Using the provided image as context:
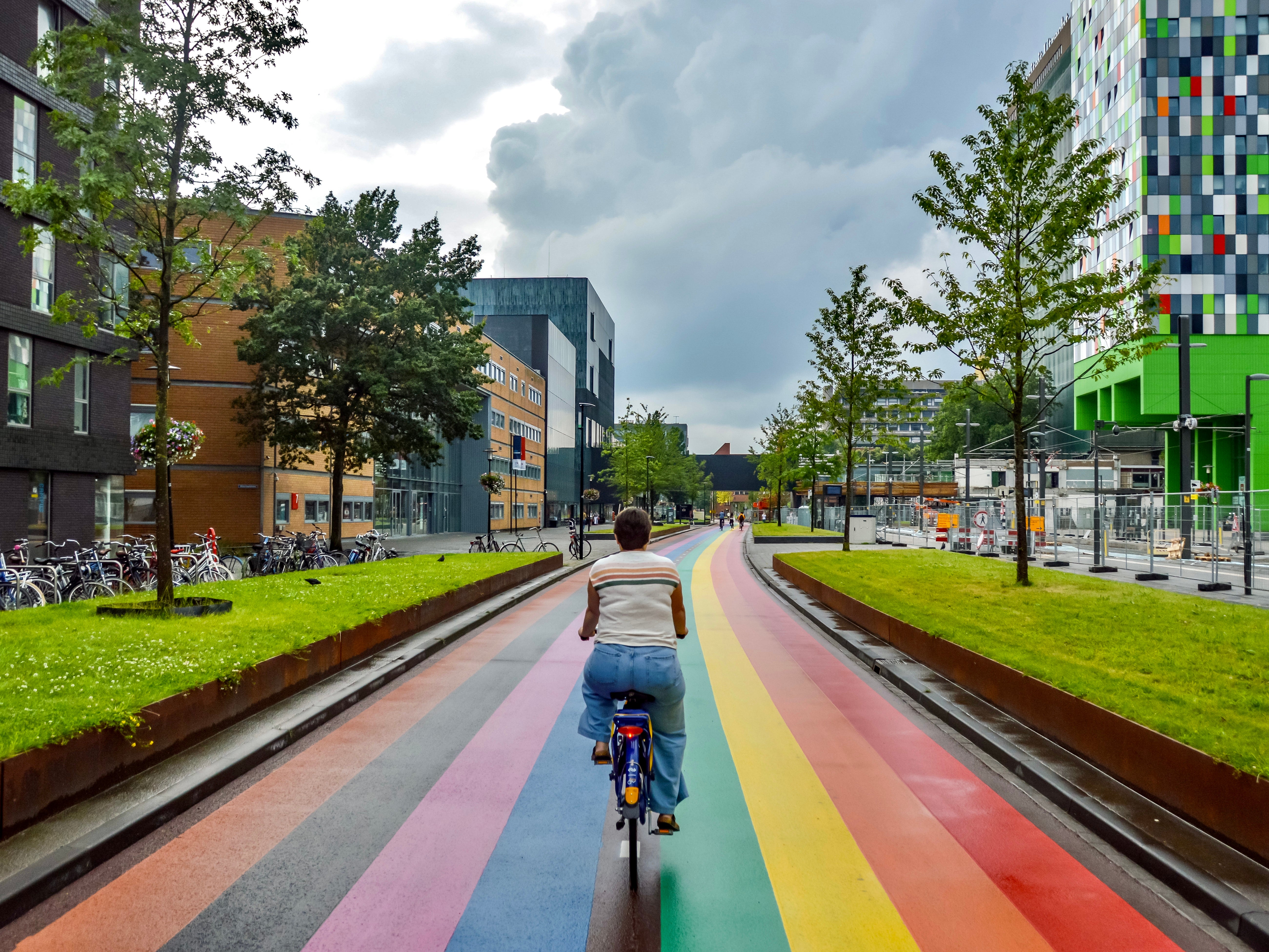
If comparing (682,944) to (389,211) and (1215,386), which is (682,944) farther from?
(1215,386)

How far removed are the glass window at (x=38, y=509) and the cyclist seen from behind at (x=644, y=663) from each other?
21030 millimetres

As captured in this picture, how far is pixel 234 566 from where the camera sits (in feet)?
61.7

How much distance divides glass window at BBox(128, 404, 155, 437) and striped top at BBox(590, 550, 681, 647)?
1294 inches

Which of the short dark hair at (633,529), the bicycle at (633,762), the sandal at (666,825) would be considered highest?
the short dark hair at (633,529)

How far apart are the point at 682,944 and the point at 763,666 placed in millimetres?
6684

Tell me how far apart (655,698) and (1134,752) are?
321 centimetres

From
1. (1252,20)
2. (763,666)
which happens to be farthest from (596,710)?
(1252,20)

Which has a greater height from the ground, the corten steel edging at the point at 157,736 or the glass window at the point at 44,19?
the glass window at the point at 44,19

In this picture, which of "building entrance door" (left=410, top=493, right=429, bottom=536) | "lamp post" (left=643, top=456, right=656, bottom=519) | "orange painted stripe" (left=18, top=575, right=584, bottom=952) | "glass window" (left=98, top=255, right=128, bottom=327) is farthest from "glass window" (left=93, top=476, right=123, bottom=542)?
"lamp post" (left=643, top=456, right=656, bottom=519)

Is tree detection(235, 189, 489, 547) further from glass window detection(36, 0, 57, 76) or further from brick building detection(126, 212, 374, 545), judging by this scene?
glass window detection(36, 0, 57, 76)

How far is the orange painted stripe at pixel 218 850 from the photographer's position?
370cm

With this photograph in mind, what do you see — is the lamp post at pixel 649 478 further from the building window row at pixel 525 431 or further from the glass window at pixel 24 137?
the glass window at pixel 24 137

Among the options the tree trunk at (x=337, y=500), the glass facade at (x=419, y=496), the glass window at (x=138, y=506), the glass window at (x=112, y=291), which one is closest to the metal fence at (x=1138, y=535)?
the glass window at (x=112, y=291)

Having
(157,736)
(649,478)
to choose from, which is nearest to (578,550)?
(157,736)
